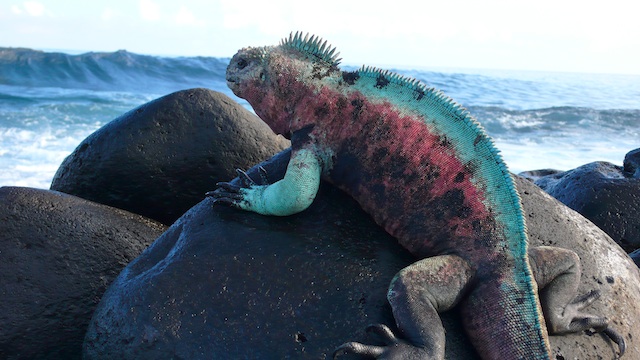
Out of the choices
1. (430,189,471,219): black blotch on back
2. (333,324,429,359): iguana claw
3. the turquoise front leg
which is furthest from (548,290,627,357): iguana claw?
the turquoise front leg

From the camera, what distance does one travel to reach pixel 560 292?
276 cm

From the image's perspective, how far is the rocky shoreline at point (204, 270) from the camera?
273cm

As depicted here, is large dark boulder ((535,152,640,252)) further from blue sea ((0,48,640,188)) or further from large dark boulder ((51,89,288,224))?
blue sea ((0,48,640,188))

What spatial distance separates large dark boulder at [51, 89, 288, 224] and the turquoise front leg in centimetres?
171

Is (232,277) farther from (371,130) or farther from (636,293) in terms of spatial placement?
(636,293)

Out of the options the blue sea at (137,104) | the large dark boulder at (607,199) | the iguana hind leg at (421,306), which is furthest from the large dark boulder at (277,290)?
the blue sea at (137,104)

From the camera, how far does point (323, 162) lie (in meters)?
3.06

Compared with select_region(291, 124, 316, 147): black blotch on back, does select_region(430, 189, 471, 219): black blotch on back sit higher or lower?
lower

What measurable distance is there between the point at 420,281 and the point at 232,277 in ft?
3.04

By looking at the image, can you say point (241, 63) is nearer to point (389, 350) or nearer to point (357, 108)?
point (357, 108)

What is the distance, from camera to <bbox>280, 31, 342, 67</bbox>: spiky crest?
3.28m

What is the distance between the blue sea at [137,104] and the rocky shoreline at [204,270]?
6450 millimetres

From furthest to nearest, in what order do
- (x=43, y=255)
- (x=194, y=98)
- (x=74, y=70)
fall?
(x=74, y=70) < (x=194, y=98) < (x=43, y=255)

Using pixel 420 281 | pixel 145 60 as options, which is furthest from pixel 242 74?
pixel 145 60
